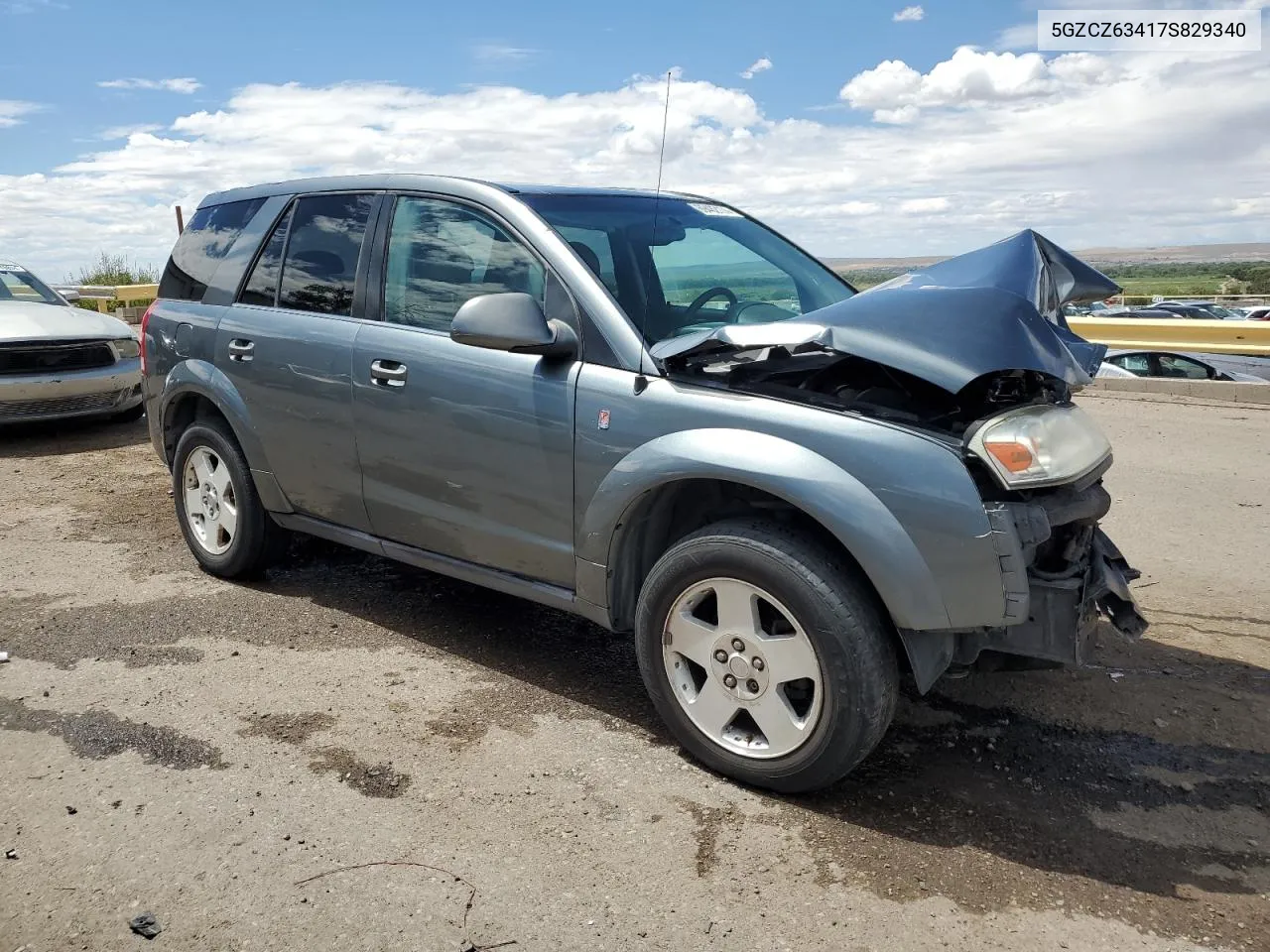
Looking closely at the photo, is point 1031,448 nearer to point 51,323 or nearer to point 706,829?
point 706,829

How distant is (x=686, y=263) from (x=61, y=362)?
22.4 feet

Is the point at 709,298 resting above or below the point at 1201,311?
above

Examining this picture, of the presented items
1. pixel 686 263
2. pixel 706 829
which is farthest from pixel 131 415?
pixel 706 829

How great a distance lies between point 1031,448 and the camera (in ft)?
10.00

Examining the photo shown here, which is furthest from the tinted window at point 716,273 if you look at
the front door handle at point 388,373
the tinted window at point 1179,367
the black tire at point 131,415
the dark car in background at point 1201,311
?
the dark car in background at point 1201,311

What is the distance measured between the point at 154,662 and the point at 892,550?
3.05 m

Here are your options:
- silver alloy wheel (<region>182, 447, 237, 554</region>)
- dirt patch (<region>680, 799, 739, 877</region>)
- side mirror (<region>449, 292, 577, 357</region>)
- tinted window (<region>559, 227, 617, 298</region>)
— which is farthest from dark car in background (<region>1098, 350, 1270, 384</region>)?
dirt patch (<region>680, 799, 739, 877</region>)

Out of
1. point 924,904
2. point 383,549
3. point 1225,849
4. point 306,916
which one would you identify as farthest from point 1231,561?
point 306,916

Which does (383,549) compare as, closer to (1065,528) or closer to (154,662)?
(154,662)

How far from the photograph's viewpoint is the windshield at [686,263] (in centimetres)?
393

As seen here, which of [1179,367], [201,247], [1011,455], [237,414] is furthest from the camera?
[1179,367]

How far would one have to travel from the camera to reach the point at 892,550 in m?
3.03

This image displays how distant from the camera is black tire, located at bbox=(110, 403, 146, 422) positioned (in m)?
9.75

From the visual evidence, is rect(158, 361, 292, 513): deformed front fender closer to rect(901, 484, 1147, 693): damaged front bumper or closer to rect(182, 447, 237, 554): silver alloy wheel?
rect(182, 447, 237, 554): silver alloy wheel
